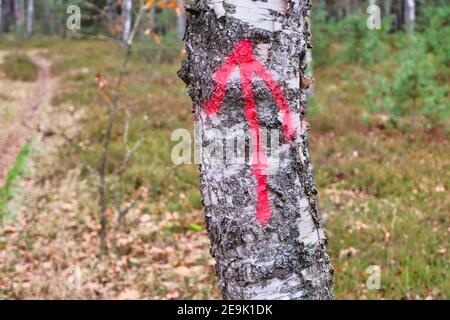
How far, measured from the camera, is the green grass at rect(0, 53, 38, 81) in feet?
61.9

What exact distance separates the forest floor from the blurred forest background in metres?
0.02

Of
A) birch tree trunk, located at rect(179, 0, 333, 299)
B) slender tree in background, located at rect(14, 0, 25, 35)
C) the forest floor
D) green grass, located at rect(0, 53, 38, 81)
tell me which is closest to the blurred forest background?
the forest floor

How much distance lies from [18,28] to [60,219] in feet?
134

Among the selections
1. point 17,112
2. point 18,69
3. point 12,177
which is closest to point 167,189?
point 12,177

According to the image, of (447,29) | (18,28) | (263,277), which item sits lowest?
(263,277)

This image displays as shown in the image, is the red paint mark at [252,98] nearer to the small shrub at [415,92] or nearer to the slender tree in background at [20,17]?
the small shrub at [415,92]

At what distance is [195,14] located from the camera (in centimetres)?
169

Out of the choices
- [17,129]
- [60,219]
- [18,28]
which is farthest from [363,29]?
[18,28]

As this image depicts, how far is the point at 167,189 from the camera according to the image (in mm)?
7512

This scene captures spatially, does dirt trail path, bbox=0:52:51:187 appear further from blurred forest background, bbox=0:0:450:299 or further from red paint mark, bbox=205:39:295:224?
red paint mark, bbox=205:39:295:224

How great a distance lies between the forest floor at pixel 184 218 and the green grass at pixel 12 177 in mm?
100

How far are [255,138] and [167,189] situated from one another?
19.5ft

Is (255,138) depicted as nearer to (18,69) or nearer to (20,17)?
(18,69)
